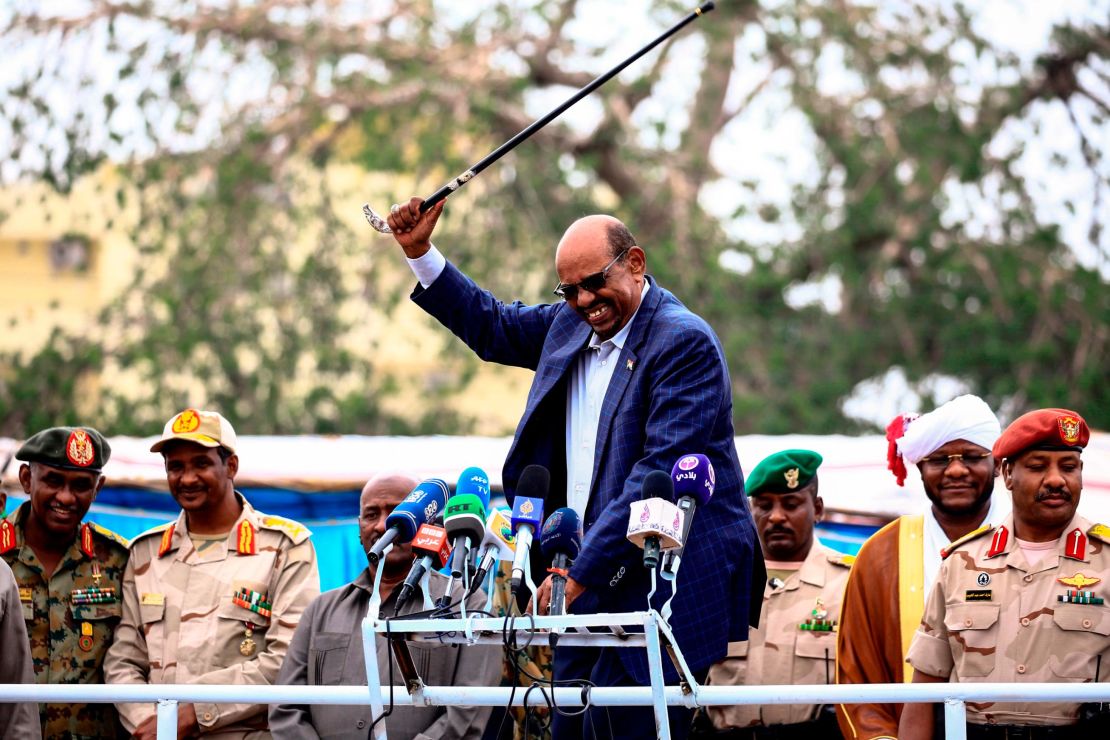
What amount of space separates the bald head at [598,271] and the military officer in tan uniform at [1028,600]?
137 cm

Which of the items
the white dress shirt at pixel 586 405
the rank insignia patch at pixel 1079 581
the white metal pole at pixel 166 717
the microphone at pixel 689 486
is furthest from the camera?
the rank insignia patch at pixel 1079 581

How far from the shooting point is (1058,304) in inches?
539

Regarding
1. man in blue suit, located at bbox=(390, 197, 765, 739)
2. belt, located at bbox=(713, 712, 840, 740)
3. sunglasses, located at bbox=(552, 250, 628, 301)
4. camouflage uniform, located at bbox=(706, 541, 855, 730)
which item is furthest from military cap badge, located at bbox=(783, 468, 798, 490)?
sunglasses, located at bbox=(552, 250, 628, 301)

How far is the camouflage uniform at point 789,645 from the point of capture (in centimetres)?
589

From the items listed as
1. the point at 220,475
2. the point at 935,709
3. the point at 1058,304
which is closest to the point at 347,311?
the point at 1058,304

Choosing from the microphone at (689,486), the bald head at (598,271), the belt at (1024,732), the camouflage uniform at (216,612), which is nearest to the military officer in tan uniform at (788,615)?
the belt at (1024,732)

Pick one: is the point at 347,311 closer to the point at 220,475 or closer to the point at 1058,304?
the point at 1058,304

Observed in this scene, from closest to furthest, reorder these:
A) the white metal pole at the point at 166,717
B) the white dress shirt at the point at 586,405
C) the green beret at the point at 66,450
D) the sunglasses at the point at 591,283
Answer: the white metal pole at the point at 166,717
the sunglasses at the point at 591,283
the white dress shirt at the point at 586,405
the green beret at the point at 66,450

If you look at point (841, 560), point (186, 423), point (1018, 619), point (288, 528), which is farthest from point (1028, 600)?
point (186, 423)

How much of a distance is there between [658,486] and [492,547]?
466 millimetres

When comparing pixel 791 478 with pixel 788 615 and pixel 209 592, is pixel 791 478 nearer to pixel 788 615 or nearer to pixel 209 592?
pixel 788 615

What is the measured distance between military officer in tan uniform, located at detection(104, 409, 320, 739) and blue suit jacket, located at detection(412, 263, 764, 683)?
5.50 ft

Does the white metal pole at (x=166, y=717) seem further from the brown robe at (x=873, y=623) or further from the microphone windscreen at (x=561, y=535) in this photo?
the brown robe at (x=873, y=623)

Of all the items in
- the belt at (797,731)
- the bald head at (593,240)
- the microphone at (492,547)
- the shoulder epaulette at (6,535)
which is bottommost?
the belt at (797,731)
